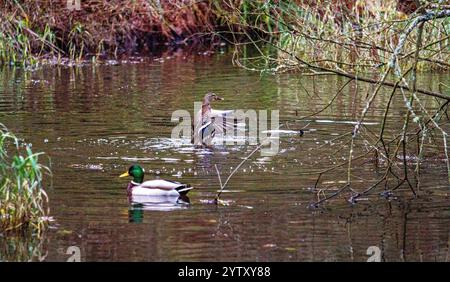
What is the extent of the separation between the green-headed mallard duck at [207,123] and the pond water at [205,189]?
331 mm

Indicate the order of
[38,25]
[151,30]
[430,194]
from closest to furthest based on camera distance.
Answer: [430,194], [38,25], [151,30]

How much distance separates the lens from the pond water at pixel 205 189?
8.35m

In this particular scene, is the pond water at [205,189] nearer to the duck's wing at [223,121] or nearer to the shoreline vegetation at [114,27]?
the duck's wing at [223,121]

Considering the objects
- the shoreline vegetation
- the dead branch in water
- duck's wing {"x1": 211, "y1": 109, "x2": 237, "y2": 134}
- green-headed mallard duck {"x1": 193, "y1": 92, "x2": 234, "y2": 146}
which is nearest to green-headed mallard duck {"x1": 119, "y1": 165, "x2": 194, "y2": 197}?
the dead branch in water

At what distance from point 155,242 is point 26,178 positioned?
50.4 inches

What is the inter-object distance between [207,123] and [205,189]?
3772 millimetres

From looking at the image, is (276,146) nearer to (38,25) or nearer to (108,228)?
(108,228)

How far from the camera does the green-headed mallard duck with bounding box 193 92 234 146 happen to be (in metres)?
13.8

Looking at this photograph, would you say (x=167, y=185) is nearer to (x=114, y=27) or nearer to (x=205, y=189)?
(x=205, y=189)

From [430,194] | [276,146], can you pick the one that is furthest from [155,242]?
[276,146]

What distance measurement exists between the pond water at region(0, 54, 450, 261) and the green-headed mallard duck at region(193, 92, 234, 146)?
331mm

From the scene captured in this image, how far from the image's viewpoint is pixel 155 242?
8453 millimetres

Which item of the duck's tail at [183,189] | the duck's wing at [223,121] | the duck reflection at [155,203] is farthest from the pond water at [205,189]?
the duck's wing at [223,121]

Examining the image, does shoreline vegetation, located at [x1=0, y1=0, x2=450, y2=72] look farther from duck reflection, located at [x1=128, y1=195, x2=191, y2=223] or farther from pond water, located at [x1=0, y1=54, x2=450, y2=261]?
duck reflection, located at [x1=128, y1=195, x2=191, y2=223]
